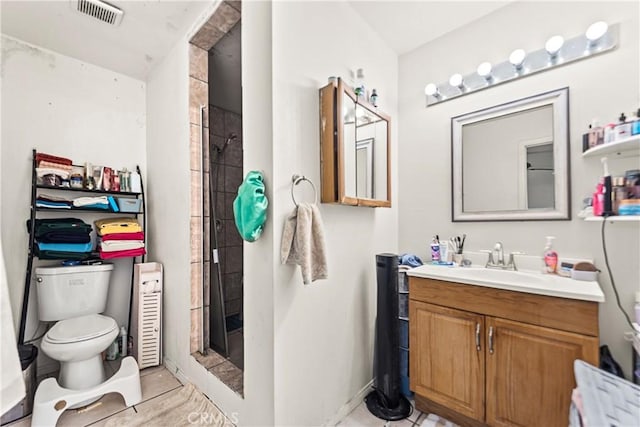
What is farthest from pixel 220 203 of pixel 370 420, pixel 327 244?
pixel 370 420

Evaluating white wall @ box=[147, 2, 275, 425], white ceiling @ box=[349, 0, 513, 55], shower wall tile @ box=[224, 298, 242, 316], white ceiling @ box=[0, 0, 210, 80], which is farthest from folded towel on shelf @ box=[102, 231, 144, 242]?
white ceiling @ box=[349, 0, 513, 55]

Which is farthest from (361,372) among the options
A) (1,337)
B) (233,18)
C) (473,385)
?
(233,18)

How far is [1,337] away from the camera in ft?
1.52

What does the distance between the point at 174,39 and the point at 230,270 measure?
2176mm

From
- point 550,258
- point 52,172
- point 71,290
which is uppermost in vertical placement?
point 52,172

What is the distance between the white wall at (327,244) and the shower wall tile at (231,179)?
175 centimetres

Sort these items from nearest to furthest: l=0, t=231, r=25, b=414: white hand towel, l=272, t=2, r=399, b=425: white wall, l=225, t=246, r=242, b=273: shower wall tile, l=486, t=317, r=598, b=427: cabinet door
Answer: l=0, t=231, r=25, b=414: white hand towel
l=486, t=317, r=598, b=427: cabinet door
l=272, t=2, r=399, b=425: white wall
l=225, t=246, r=242, b=273: shower wall tile

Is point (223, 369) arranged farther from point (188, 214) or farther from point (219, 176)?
point (219, 176)

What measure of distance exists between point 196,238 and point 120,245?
0.68m

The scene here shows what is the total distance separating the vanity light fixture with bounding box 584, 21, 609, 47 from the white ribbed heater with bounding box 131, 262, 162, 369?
3.14 meters

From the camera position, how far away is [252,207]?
124 centimetres

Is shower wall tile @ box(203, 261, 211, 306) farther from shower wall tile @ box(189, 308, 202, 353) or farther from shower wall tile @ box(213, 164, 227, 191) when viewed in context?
shower wall tile @ box(213, 164, 227, 191)

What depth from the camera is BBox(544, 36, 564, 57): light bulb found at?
1529mm

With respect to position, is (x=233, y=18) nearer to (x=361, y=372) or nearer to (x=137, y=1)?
(x=137, y=1)
